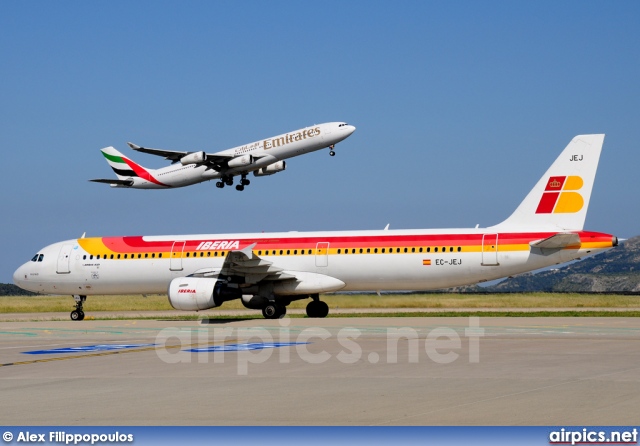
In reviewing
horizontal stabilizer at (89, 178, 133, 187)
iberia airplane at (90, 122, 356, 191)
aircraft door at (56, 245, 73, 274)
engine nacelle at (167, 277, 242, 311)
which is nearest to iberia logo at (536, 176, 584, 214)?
engine nacelle at (167, 277, 242, 311)

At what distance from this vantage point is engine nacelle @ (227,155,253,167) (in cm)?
4925

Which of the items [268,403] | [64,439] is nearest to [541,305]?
[268,403]

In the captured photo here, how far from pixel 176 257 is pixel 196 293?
433 cm

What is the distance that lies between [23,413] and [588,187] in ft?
90.5

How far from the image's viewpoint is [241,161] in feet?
162

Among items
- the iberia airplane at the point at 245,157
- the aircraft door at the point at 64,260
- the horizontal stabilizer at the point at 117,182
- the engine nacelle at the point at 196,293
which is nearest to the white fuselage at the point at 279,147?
the iberia airplane at the point at 245,157

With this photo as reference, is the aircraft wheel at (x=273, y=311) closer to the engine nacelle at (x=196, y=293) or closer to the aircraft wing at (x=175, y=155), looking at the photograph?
the engine nacelle at (x=196, y=293)

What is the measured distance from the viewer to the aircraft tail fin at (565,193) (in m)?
34.7

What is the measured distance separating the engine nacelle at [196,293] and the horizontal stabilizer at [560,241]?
1237 cm

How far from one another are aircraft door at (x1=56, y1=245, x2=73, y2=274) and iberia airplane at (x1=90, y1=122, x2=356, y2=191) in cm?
1146

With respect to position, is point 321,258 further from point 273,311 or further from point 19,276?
point 19,276

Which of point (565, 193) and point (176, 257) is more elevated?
point (565, 193)
